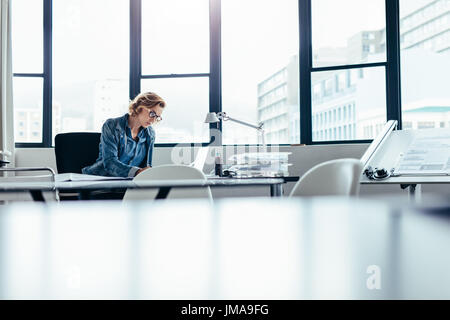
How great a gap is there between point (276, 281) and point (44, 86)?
16.7 ft

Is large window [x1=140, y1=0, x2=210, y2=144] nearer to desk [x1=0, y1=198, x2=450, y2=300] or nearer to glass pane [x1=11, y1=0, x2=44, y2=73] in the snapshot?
glass pane [x1=11, y1=0, x2=44, y2=73]

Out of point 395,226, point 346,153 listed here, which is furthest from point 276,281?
point 346,153

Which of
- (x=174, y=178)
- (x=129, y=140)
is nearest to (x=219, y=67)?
(x=129, y=140)

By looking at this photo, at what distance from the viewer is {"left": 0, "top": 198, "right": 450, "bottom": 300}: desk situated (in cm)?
28

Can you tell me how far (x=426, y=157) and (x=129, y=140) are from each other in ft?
6.49

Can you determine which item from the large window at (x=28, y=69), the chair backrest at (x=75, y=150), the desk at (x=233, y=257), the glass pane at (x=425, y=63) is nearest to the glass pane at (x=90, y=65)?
the large window at (x=28, y=69)

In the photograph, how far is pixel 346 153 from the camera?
4246 millimetres

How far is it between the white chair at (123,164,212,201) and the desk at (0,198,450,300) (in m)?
1.29

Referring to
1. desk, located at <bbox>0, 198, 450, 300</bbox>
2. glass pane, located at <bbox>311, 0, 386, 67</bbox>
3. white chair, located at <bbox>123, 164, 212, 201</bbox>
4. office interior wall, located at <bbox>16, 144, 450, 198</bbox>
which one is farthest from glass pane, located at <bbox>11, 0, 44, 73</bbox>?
desk, located at <bbox>0, 198, 450, 300</bbox>

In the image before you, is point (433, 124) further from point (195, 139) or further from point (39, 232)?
point (39, 232)

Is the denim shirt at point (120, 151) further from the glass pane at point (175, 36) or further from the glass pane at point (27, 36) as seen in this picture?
the glass pane at point (27, 36)
